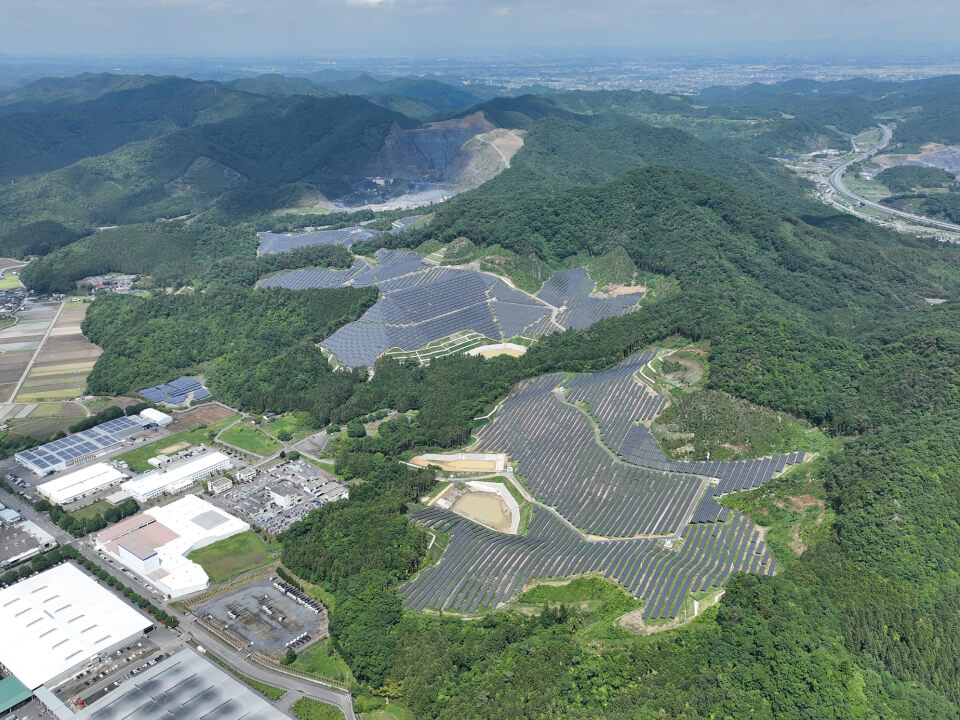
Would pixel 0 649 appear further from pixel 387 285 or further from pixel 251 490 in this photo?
pixel 387 285

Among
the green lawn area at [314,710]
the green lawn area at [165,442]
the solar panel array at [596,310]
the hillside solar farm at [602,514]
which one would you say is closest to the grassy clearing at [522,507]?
the hillside solar farm at [602,514]

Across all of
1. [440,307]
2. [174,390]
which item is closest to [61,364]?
[174,390]

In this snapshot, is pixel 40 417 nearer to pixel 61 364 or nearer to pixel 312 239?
pixel 61 364

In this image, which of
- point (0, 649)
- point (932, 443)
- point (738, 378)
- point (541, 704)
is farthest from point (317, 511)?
point (932, 443)

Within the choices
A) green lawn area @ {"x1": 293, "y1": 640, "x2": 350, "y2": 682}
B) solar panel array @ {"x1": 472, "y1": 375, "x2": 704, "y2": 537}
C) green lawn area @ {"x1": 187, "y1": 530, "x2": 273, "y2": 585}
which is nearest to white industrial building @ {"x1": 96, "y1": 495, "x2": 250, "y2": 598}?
green lawn area @ {"x1": 187, "y1": 530, "x2": 273, "y2": 585}

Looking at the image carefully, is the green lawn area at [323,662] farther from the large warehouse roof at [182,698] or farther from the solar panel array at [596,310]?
the solar panel array at [596,310]
